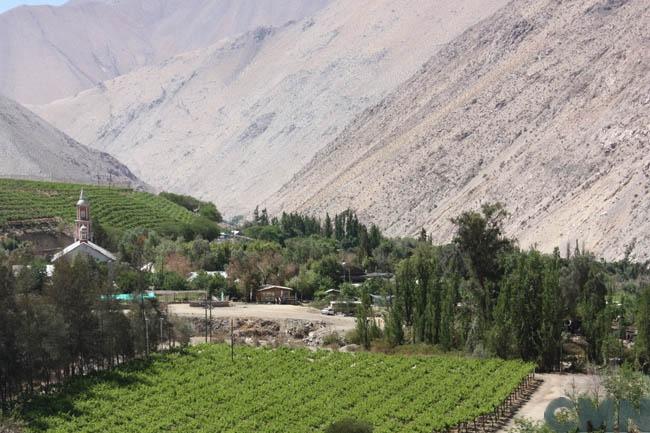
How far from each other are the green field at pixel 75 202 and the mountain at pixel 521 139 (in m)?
28.4

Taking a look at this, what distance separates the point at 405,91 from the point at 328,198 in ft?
108

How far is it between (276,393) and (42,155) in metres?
104

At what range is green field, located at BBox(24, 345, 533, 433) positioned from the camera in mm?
38188

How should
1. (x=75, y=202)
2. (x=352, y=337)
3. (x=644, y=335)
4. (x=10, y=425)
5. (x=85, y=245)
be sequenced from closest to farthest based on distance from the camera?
1. (x=10, y=425)
2. (x=644, y=335)
3. (x=352, y=337)
4. (x=85, y=245)
5. (x=75, y=202)

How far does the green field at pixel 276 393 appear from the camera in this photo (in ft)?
125

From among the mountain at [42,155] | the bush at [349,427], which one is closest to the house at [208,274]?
the bush at [349,427]

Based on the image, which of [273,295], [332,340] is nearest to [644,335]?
[332,340]

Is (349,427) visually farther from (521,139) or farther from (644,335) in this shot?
(521,139)

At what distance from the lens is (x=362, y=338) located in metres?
58.2

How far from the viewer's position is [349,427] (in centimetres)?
3441

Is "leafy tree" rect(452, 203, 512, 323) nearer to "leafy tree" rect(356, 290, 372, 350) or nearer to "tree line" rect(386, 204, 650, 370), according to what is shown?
"tree line" rect(386, 204, 650, 370)

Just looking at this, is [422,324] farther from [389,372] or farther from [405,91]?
[405,91]

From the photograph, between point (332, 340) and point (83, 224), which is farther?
point (83, 224)

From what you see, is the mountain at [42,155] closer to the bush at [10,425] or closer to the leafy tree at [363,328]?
the leafy tree at [363,328]
